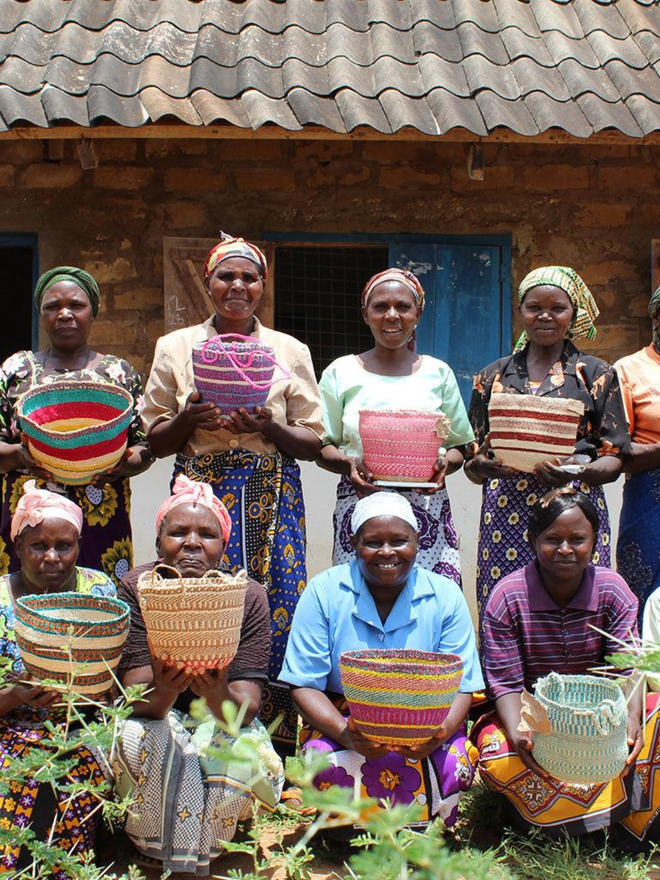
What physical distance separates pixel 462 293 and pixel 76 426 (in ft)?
11.1

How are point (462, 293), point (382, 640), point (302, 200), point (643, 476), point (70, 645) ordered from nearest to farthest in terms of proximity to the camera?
point (70, 645)
point (382, 640)
point (643, 476)
point (302, 200)
point (462, 293)

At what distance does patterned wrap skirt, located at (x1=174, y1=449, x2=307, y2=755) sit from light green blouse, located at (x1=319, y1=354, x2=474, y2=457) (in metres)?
0.27

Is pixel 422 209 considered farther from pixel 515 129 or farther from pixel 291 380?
pixel 291 380

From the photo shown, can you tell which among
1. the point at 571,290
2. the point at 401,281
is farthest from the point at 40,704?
the point at 571,290

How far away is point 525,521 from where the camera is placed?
13.6 ft

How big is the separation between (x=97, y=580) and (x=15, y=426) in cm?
77

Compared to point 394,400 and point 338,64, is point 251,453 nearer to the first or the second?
point 394,400

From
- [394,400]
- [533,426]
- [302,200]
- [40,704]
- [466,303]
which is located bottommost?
[40,704]

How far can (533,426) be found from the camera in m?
3.85

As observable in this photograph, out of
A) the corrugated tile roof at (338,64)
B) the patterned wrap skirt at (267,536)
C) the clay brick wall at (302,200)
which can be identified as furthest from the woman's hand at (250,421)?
the clay brick wall at (302,200)

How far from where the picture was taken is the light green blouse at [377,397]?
4.14m

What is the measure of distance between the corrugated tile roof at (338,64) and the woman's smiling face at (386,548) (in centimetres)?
273

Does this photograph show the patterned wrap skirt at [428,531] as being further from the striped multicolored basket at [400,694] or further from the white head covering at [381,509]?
the striped multicolored basket at [400,694]

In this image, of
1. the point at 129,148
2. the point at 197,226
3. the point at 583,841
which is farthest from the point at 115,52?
the point at 583,841
